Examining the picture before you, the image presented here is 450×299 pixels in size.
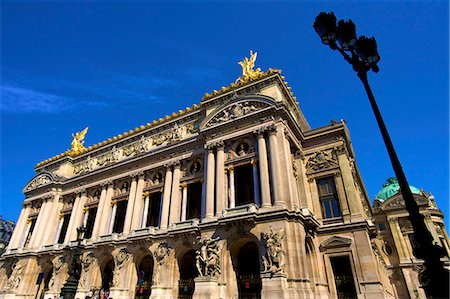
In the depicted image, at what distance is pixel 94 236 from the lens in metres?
28.2

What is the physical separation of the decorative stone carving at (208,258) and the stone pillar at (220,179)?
214 cm

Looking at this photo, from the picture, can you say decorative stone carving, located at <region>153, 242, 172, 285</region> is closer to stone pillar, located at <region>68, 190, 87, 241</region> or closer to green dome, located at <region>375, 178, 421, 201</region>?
stone pillar, located at <region>68, 190, 87, 241</region>

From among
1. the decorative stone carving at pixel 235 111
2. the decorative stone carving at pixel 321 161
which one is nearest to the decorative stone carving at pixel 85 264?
the decorative stone carving at pixel 235 111

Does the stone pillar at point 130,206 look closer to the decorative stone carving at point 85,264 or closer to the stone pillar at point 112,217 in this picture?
the stone pillar at point 112,217

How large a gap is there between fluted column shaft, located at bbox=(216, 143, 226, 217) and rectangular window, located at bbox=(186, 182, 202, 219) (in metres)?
3.27

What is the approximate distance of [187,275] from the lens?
2339 cm

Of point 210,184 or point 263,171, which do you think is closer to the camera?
point 263,171

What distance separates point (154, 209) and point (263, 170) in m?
12.2

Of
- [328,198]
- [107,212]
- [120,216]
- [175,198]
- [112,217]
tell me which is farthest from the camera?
[107,212]

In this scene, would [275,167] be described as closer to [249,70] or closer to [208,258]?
[208,258]

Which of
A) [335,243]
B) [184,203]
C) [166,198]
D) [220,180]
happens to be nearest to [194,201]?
[184,203]

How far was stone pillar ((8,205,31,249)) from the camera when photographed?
34.5 m

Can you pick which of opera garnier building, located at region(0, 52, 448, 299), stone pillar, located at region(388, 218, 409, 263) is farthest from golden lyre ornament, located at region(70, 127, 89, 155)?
stone pillar, located at region(388, 218, 409, 263)

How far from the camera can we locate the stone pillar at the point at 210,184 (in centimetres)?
2158
